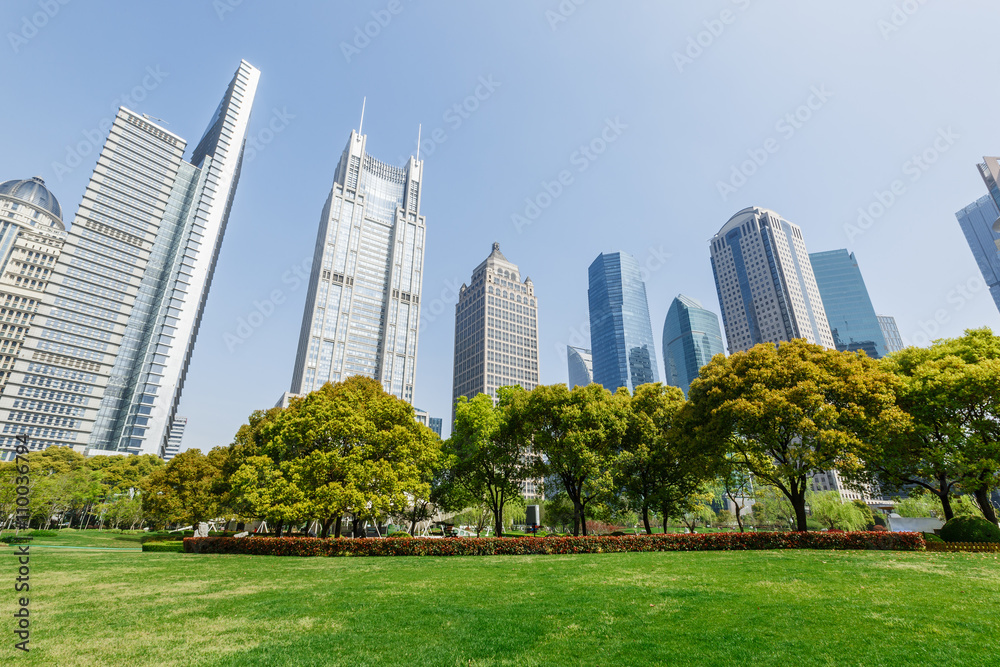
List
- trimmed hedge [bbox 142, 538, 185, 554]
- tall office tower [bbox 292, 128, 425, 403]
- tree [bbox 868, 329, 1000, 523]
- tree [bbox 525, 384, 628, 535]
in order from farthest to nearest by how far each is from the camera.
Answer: tall office tower [bbox 292, 128, 425, 403]
tree [bbox 525, 384, 628, 535]
trimmed hedge [bbox 142, 538, 185, 554]
tree [bbox 868, 329, 1000, 523]

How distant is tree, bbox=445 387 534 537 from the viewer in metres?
36.1

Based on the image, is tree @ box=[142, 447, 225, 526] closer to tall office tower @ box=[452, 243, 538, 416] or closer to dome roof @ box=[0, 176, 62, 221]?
tall office tower @ box=[452, 243, 538, 416]

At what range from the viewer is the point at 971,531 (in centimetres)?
1998

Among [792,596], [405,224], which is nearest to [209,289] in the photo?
[405,224]

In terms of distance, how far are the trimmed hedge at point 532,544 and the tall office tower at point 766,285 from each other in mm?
168981

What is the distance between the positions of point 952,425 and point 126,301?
16237 centimetres

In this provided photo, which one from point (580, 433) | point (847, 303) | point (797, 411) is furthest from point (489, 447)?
point (847, 303)

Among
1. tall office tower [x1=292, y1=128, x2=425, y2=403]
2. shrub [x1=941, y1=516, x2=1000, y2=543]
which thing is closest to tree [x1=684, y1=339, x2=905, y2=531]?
shrub [x1=941, y1=516, x2=1000, y2=543]

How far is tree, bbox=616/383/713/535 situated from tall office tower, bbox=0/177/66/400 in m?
144

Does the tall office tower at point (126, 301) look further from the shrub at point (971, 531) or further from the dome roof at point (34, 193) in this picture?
the shrub at point (971, 531)

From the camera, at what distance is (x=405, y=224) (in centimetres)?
17775

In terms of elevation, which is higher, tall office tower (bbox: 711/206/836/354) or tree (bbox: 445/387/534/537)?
tall office tower (bbox: 711/206/836/354)

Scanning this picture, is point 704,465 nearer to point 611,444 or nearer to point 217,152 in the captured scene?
point 611,444

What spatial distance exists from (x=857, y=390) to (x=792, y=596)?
1935cm
